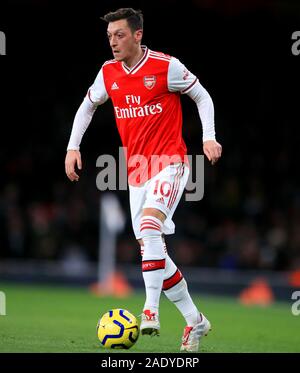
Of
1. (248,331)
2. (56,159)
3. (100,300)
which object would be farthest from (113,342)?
(56,159)

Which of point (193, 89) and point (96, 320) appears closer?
point (193, 89)

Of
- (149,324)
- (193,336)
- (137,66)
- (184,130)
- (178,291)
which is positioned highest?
(184,130)

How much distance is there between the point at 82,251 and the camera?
2008 cm

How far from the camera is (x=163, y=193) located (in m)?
7.92

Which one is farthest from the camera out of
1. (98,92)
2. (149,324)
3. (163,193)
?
(98,92)

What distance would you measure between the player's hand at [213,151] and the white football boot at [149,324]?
133 centimetres

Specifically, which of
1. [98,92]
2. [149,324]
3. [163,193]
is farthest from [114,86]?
[149,324]

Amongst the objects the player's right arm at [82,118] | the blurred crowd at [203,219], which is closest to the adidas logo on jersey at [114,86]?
the player's right arm at [82,118]

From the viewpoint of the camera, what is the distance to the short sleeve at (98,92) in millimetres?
8477

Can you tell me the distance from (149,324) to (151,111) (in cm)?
185

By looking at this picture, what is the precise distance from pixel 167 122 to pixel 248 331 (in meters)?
3.47

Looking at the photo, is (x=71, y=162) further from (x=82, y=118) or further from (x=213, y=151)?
(x=213, y=151)

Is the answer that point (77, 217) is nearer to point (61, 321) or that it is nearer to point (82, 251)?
point (82, 251)
